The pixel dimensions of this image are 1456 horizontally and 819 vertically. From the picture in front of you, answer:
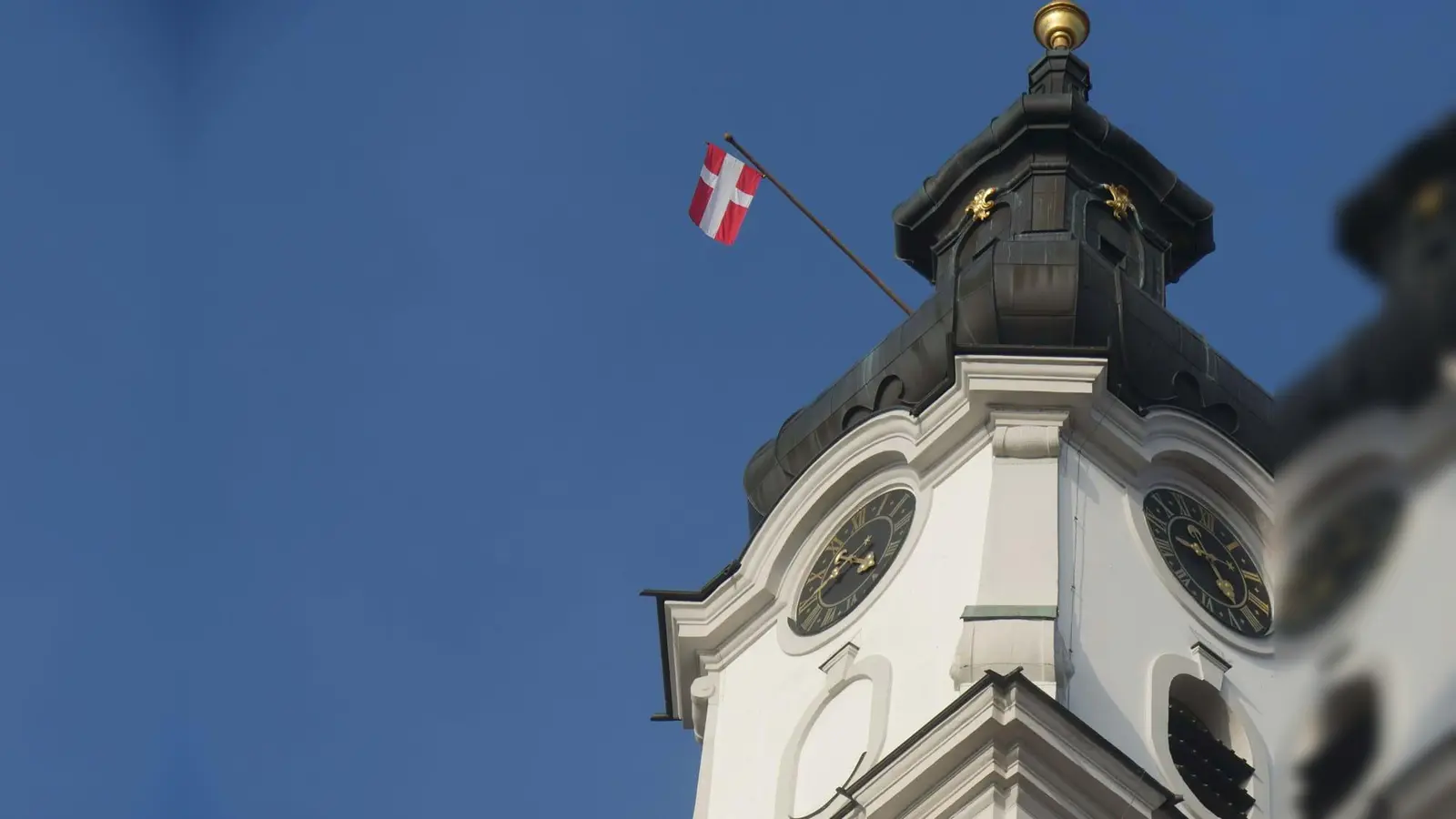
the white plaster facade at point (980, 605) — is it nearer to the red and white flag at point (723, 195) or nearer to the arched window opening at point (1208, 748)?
the arched window opening at point (1208, 748)

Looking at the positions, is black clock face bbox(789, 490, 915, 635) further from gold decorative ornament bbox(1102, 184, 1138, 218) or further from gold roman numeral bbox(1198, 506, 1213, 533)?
gold decorative ornament bbox(1102, 184, 1138, 218)

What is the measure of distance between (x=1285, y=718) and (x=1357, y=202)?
50 cm

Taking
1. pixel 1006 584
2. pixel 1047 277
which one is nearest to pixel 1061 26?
pixel 1047 277

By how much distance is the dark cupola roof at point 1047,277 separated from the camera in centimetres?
1758

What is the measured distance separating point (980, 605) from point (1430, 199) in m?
13.1

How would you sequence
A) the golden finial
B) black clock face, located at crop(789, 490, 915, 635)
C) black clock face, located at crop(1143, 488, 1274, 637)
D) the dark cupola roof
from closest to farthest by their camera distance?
1. black clock face, located at crop(1143, 488, 1274, 637)
2. black clock face, located at crop(789, 490, 915, 635)
3. the dark cupola roof
4. the golden finial

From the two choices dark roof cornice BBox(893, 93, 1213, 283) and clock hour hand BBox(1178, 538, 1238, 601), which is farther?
dark roof cornice BBox(893, 93, 1213, 283)

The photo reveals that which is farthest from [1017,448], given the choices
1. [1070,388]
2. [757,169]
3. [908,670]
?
[757,169]

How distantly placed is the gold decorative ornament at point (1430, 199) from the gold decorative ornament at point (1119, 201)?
18911mm

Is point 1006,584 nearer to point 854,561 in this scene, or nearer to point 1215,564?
point 854,561

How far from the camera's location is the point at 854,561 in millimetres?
16844

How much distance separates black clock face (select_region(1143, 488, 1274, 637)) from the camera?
53.7 ft

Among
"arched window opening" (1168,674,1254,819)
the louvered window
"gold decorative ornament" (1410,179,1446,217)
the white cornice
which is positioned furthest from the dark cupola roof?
"gold decorative ornament" (1410,179,1446,217)

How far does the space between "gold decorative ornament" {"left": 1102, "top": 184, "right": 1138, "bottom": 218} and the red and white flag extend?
301 centimetres
